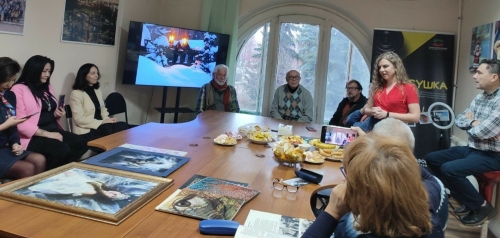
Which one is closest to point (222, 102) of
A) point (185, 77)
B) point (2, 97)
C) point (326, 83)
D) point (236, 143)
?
point (185, 77)

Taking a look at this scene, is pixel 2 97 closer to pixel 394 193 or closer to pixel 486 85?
pixel 394 193

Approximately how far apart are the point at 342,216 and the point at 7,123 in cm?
226

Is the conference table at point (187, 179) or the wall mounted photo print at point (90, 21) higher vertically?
the wall mounted photo print at point (90, 21)

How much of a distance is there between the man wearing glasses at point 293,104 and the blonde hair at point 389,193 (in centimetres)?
334

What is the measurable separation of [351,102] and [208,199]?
3159mm

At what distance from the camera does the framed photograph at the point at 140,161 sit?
1.61 metres

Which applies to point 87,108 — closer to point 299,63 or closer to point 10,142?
point 10,142

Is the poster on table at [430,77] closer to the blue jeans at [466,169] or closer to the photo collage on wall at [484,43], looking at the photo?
the photo collage on wall at [484,43]

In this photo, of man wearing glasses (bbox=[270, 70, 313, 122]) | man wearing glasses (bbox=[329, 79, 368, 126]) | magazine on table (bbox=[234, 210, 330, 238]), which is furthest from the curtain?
magazine on table (bbox=[234, 210, 330, 238])

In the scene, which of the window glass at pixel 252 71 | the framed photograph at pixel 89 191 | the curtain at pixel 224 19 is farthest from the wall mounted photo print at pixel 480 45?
the framed photograph at pixel 89 191

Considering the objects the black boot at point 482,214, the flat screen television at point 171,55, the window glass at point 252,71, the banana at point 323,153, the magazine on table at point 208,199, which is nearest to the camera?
the magazine on table at point 208,199

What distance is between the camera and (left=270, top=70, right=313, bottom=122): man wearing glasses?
428 cm

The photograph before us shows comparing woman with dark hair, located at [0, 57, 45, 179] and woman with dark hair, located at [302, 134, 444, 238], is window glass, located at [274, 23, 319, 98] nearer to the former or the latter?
woman with dark hair, located at [0, 57, 45, 179]

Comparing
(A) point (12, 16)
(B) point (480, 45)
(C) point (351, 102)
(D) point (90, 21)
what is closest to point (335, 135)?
(C) point (351, 102)
